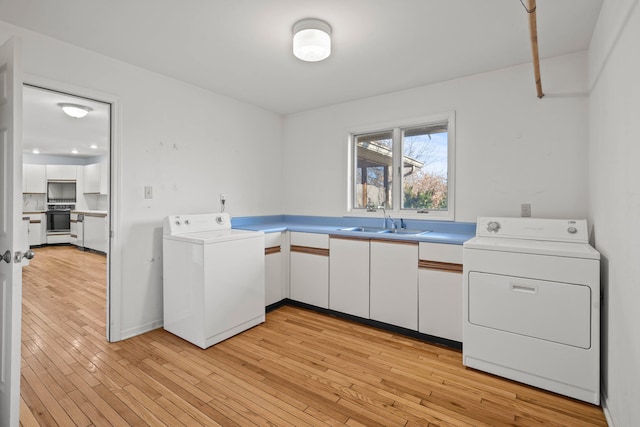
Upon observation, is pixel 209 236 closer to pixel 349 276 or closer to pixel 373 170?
pixel 349 276

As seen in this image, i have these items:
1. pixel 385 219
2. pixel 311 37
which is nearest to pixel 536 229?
pixel 385 219

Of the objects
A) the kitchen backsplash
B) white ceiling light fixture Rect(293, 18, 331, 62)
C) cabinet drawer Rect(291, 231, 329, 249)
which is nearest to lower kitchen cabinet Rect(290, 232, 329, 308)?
cabinet drawer Rect(291, 231, 329, 249)

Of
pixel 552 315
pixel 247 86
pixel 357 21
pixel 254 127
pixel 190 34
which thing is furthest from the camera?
pixel 254 127

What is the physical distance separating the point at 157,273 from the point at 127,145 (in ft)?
→ 3.82

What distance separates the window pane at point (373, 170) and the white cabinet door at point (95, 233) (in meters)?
5.30

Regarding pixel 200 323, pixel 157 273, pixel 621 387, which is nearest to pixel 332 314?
pixel 200 323

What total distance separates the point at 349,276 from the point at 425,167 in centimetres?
138

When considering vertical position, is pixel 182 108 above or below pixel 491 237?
above

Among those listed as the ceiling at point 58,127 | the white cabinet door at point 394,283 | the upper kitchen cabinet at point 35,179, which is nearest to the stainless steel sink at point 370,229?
the white cabinet door at point 394,283

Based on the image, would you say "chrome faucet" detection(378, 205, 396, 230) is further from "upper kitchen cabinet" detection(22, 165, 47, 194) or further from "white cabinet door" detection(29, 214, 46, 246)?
"upper kitchen cabinet" detection(22, 165, 47, 194)

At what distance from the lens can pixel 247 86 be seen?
3.14 metres

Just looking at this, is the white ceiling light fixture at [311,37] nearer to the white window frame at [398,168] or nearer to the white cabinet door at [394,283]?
the white window frame at [398,168]

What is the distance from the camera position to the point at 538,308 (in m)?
1.92

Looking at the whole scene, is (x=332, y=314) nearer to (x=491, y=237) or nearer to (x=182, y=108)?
(x=491, y=237)
